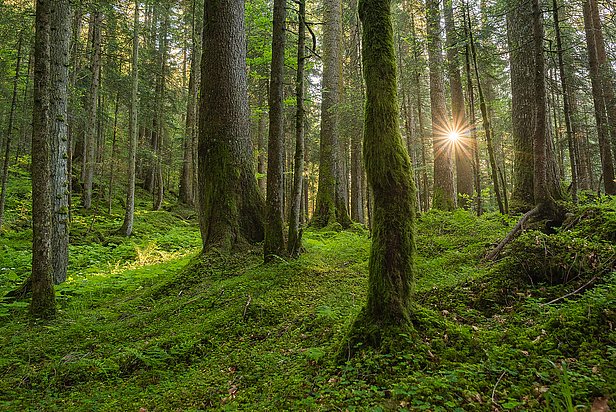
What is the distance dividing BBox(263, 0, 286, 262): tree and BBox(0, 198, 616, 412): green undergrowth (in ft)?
1.30

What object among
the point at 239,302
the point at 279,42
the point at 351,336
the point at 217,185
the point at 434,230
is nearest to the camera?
the point at 351,336

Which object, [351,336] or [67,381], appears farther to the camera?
[67,381]

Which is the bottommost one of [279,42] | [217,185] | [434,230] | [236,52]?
[434,230]

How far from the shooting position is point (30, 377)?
3652mm

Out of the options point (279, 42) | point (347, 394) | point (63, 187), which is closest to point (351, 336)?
point (347, 394)

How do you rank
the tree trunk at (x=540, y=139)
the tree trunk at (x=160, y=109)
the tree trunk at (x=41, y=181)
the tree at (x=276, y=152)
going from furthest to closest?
1. the tree trunk at (x=160, y=109)
2. the tree at (x=276, y=152)
3. the tree trunk at (x=540, y=139)
4. the tree trunk at (x=41, y=181)

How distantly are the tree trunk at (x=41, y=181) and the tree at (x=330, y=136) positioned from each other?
806 centimetres

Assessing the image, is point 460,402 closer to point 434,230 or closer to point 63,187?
point 434,230

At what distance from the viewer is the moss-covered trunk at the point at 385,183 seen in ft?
10.2

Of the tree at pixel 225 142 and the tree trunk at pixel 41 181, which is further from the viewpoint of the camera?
the tree at pixel 225 142

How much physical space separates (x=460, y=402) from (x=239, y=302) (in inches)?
129

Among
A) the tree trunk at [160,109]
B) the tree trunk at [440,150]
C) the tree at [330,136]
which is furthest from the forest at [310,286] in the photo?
the tree trunk at [160,109]

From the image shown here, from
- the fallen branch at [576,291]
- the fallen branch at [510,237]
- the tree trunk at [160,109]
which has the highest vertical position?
the tree trunk at [160,109]

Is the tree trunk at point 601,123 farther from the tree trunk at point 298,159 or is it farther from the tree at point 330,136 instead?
the tree trunk at point 298,159
